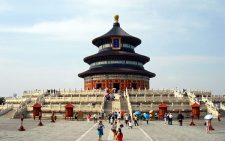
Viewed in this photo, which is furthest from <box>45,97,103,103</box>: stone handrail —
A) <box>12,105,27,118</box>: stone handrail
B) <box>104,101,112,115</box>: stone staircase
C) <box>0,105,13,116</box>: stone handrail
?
<box>0,105,13,116</box>: stone handrail

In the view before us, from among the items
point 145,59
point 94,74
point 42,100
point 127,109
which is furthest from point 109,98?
point 145,59

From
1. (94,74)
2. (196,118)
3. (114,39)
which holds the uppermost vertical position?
(114,39)

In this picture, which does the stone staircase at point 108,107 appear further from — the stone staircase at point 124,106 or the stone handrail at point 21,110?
the stone handrail at point 21,110

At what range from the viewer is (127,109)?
1975 inches

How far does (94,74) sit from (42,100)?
2446cm

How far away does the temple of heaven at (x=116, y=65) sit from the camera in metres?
78.1

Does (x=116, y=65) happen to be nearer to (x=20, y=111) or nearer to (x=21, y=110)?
(x=21, y=110)

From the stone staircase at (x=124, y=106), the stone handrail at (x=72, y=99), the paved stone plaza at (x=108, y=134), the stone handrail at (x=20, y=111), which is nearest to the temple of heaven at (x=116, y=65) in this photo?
the stone handrail at (x=72, y=99)

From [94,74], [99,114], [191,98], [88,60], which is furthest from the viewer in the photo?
[88,60]

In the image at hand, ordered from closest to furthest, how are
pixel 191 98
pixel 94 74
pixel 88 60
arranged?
pixel 191 98 → pixel 94 74 → pixel 88 60

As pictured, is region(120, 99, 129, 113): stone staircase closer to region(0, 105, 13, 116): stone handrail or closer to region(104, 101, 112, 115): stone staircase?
region(104, 101, 112, 115): stone staircase

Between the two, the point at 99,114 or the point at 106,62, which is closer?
the point at 99,114

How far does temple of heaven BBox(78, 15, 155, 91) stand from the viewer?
256 ft

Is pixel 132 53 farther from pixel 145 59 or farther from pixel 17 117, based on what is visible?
pixel 17 117
